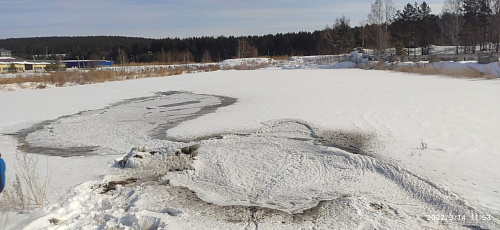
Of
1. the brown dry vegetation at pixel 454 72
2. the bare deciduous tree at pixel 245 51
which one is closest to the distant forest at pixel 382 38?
the bare deciduous tree at pixel 245 51

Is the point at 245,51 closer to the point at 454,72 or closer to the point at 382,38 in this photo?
the point at 382,38

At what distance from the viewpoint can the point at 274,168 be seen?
16.3 feet

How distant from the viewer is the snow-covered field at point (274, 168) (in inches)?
138

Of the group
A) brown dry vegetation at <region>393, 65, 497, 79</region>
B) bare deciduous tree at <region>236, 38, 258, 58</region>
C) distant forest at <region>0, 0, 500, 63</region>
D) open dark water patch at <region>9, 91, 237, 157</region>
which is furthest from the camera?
bare deciduous tree at <region>236, 38, 258, 58</region>

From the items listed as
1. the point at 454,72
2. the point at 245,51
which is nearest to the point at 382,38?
the point at 454,72

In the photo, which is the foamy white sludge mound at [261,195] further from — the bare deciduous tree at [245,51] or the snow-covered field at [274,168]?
the bare deciduous tree at [245,51]

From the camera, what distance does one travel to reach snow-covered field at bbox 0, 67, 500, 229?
352 cm

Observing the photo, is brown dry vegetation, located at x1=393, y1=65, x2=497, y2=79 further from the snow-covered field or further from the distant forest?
the distant forest

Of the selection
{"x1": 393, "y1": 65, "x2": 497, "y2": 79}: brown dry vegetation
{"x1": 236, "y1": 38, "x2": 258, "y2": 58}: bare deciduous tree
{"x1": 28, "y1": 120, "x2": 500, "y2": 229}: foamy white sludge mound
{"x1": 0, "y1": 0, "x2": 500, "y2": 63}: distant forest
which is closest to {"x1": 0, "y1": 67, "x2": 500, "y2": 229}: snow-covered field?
{"x1": 28, "y1": 120, "x2": 500, "y2": 229}: foamy white sludge mound

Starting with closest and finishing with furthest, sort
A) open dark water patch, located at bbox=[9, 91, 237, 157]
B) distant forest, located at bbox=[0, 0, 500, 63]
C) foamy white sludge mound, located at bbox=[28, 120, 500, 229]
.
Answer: foamy white sludge mound, located at bbox=[28, 120, 500, 229], open dark water patch, located at bbox=[9, 91, 237, 157], distant forest, located at bbox=[0, 0, 500, 63]

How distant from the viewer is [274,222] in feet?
11.2

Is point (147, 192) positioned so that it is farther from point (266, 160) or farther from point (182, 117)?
point (182, 117)

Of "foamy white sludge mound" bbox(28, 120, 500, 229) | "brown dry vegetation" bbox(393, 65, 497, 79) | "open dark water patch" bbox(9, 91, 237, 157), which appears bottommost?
"foamy white sludge mound" bbox(28, 120, 500, 229)

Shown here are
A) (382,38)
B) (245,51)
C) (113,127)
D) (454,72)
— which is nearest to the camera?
(113,127)
